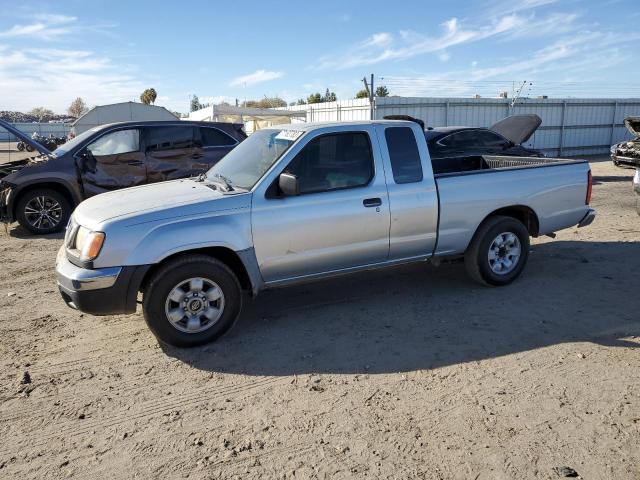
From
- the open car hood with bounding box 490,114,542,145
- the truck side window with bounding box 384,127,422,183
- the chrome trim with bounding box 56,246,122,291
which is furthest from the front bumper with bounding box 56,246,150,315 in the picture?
the open car hood with bounding box 490,114,542,145

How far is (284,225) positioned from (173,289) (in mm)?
1053

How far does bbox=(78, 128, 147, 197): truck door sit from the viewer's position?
8.88 meters

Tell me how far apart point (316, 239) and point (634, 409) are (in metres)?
2.65

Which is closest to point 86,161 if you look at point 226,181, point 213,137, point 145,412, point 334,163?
point 213,137

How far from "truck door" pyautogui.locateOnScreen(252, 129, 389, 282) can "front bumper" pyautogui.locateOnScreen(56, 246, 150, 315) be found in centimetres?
104

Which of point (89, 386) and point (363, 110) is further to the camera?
point (363, 110)

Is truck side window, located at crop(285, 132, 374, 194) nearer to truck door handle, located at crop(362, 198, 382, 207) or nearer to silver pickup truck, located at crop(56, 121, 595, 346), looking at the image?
silver pickup truck, located at crop(56, 121, 595, 346)

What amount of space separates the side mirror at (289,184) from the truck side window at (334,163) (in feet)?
0.62

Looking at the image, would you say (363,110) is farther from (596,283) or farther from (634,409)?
(634,409)

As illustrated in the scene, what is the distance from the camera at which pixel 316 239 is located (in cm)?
454

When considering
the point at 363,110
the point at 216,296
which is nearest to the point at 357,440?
the point at 216,296

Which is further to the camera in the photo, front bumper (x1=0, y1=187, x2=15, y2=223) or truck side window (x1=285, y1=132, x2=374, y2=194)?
front bumper (x1=0, y1=187, x2=15, y2=223)

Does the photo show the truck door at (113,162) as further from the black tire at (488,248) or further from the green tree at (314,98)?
the green tree at (314,98)

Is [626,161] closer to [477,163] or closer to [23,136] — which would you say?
[477,163]
